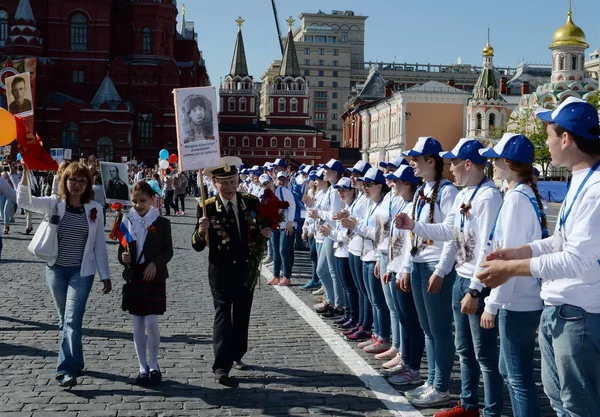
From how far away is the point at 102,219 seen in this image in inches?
280

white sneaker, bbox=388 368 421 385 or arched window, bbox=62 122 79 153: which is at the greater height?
arched window, bbox=62 122 79 153

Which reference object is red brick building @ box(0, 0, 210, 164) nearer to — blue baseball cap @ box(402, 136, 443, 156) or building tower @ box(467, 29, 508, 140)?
building tower @ box(467, 29, 508, 140)

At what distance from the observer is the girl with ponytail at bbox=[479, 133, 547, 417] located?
15.3 feet

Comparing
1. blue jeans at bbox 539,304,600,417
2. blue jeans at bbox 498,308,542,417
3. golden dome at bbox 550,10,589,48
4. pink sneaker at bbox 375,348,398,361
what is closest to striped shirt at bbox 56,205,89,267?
pink sneaker at bbox 375,348,398,361

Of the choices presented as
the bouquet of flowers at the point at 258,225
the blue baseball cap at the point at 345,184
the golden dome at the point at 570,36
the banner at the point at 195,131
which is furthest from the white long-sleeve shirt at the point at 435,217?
the golden dome at the point at 570,36

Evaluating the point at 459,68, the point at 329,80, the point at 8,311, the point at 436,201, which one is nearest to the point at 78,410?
the point at 436,201

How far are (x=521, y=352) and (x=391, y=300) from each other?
2.85 metres

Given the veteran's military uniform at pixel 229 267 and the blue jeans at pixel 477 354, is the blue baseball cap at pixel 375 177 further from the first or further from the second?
the blue jeans at pixel 477 354

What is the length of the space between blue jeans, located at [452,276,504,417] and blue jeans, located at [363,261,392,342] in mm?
2332

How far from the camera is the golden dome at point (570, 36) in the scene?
79344mm

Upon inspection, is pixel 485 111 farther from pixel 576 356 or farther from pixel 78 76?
pixel 576 356

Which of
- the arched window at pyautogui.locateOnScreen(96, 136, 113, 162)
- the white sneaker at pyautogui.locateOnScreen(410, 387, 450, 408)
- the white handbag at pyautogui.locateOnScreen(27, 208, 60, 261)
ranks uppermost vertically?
the arched window at pyautogui.locateOnScreen(96, 136, 113, 162)

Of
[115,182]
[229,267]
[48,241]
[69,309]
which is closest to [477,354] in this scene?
[229,267]

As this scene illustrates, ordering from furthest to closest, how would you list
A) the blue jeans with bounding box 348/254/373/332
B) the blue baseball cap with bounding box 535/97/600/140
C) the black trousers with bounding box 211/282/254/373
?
the blue jeans with bounding box 348/254/373/332 < the black trousers with bounding box 211/282/254/373 < the blue baseball cap with bounding box 535/97/600/140
